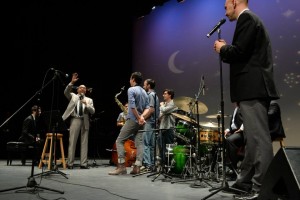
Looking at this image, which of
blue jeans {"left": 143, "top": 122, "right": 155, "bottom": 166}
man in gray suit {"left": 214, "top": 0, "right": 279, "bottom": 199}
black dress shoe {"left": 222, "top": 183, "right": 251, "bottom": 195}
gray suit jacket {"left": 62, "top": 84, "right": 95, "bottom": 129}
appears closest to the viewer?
man in gray suit {"left": 214, "top": 0, "right": 279, "bottom": 199}

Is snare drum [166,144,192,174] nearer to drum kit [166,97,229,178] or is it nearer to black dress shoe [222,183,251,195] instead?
drum kit [166,97,229,178]

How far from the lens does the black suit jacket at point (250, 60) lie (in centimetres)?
277

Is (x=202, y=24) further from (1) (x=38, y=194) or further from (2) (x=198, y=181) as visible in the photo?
(1) (x=38, y=194)

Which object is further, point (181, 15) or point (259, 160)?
point (181, 15)

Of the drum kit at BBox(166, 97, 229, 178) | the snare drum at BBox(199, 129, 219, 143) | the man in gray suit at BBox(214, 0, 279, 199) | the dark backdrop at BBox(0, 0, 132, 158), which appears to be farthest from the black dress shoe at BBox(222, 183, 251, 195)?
the dark backdrop at BBox(0, 0, 132, 158)

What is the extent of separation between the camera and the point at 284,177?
1930 mm

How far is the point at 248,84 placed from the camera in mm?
2789

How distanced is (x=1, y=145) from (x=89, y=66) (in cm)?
392

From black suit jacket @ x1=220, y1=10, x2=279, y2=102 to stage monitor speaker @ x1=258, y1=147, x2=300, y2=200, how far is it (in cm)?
86

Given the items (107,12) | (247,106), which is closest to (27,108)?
(107,12)

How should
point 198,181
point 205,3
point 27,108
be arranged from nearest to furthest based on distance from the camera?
point 198,181 < point 205,3 < point 27,108

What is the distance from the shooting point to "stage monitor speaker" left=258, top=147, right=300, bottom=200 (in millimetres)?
1822

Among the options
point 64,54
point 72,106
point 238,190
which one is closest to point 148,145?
point 72,106

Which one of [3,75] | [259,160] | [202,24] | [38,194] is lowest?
[38,194]
